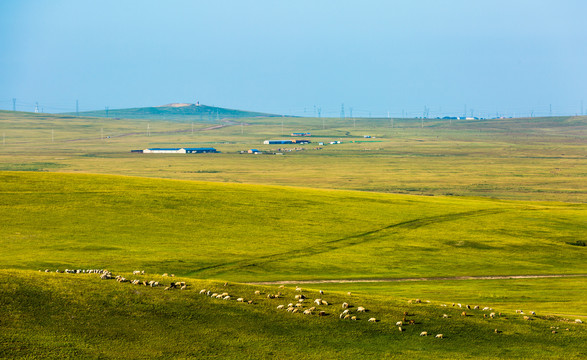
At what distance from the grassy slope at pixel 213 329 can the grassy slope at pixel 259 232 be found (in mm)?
15944

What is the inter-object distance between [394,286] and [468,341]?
53.4 ft

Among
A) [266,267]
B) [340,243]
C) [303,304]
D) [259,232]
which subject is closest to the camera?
[303,304]

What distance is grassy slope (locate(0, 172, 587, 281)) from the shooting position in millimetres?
39031

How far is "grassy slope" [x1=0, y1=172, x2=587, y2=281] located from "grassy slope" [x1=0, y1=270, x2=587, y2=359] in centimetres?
1594

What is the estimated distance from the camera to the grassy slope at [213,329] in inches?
683

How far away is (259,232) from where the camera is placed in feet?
157

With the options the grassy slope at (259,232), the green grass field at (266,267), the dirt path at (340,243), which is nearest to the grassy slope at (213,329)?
the green grass field at (266,267)

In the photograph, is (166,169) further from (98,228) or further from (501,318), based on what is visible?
(501,318)

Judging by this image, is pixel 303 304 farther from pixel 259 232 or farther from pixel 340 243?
pixel 259 232

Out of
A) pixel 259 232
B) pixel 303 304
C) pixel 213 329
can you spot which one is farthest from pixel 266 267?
pixel 213 329

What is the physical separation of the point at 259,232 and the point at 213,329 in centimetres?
2897

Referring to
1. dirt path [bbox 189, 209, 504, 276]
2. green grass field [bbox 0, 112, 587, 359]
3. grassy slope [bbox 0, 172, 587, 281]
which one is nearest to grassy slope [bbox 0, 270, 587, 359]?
green grass field [bbox 0, 112, 587, 359]

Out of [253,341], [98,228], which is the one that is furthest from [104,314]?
[98,228]

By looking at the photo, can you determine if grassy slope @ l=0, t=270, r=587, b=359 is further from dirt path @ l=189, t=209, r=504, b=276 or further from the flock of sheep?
dirt path @ l=189, t=209, r=504, b=276
